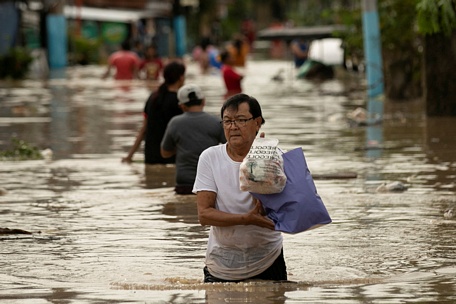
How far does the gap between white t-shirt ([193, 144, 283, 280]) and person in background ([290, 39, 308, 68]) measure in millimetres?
36039

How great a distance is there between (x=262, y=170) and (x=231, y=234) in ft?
1.89

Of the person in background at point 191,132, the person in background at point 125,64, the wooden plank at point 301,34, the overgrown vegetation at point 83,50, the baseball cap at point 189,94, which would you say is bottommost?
the overgrown vegetation at point 83,50

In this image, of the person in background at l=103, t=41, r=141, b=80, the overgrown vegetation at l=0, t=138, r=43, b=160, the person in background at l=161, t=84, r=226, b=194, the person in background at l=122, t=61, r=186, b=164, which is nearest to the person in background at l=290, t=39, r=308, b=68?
the person in background at l=103, t=41, r=141, b=80

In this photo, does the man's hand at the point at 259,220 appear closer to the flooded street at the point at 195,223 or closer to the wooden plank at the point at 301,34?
the flooded street at the point at 195,223

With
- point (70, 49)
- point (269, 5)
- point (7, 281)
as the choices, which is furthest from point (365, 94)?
point (269, 5)

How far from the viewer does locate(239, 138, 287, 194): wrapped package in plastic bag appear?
7.06 m

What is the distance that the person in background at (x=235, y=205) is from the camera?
7332 mm

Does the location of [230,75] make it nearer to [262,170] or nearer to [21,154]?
[21,154]

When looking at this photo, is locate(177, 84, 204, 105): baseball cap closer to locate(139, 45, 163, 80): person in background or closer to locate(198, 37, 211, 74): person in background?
locate(139, 45, 163, 80): person in background

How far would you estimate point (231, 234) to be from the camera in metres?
7.44

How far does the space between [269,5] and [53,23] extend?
62.8m

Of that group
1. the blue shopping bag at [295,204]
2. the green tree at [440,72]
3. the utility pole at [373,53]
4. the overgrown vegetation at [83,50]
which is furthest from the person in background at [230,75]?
the overgrown vegetation at [83,50]

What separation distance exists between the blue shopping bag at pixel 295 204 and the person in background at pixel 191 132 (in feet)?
16.4

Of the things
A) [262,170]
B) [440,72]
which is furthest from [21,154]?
[262,170]
